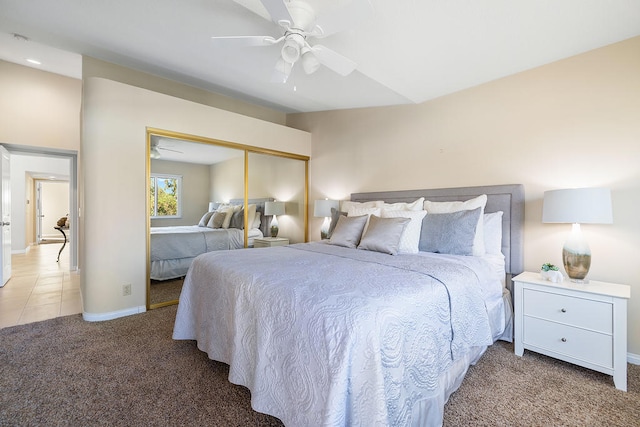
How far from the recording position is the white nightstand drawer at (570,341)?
5.93 feet

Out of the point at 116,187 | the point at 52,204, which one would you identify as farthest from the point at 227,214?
the point at 52,204

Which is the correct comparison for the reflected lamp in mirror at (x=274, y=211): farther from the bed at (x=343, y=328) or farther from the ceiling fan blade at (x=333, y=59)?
the ceiling fan blade at (x=333, y=59)

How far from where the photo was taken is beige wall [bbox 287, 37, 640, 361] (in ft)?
6.84

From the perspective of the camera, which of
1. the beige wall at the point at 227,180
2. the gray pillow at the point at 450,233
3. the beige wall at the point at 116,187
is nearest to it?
the gray pillow at the point at 450,233

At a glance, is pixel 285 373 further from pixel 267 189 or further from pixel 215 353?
pixel 267 189

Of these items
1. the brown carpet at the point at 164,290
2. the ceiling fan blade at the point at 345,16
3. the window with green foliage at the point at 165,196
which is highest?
the ceiling fan blade at the point at 345,16

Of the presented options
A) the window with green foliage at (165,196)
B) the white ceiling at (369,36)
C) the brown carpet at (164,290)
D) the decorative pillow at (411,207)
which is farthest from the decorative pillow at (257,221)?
the decorative pillow at (411,207)

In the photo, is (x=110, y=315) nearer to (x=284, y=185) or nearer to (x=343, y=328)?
(x=284, y=185)

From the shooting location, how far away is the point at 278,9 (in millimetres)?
1655

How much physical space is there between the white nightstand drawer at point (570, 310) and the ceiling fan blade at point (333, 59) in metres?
2.28

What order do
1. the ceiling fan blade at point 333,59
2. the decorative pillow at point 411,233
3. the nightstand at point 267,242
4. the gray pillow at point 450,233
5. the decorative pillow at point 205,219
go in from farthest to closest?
1. the nightstand at point 267,242
2. the decorative pillow at point 205,219
3. the decorative pillow at point 411,233
4. the gray pillow at point 450,233
5. the ceiling fan blade at point 333,59

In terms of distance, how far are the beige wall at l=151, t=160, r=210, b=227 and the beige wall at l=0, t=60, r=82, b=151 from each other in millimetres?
2543

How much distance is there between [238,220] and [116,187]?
1496 mm

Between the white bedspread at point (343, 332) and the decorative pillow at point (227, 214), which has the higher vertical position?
the decorative pillow at point (227, 214)
